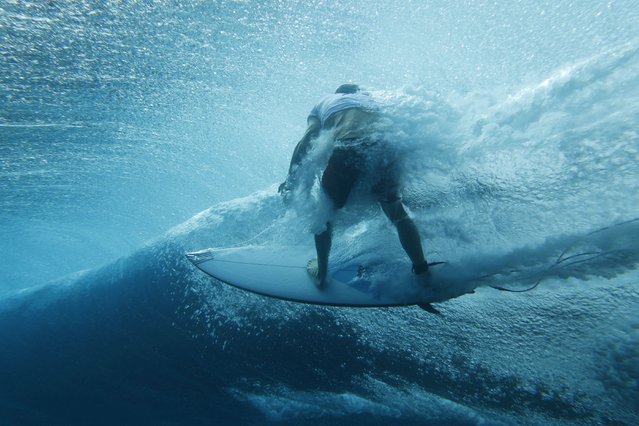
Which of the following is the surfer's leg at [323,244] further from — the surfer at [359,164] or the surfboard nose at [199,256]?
the surfboard nose at [199,256]

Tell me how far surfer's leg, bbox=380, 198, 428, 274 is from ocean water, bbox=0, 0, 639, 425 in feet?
1.14

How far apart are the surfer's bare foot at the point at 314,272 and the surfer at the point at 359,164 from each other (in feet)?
1.31

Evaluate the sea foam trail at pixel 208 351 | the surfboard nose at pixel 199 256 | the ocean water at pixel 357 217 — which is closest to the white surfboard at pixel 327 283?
the surfboard nose at pixel 199 256

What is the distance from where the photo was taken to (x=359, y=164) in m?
1.76

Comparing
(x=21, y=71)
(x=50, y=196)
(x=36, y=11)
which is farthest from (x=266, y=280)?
(x=50, y=196)

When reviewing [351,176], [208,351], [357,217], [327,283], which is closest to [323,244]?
[327,283]

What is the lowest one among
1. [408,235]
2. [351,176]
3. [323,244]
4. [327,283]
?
[327,283]

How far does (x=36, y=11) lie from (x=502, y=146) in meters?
5.43

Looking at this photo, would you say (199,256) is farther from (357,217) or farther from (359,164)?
(359,164)

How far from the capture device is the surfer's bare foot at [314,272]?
7.33 ft

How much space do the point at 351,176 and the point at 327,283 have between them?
34.4 inches

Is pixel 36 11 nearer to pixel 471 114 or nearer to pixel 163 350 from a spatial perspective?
pixel 163 350

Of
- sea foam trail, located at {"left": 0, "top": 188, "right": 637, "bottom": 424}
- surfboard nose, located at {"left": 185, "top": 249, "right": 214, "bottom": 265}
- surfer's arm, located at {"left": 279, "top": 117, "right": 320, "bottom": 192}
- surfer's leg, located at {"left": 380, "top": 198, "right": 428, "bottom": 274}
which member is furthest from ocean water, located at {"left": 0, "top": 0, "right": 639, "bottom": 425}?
surfboard nose, located at {"left": 185, "top": 249, "right": 214, "bottom": 265}

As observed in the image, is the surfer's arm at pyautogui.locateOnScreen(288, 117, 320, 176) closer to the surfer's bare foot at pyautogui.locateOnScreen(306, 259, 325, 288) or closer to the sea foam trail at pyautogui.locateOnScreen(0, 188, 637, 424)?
the surfer's bare foot at pyautogui.locateOnScreen(306, 259, 325, 288)
